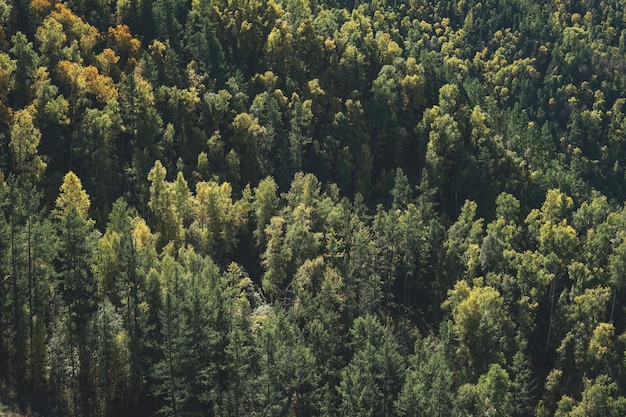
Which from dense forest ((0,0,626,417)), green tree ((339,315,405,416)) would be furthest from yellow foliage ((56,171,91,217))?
green tree ((339,315,405,416))

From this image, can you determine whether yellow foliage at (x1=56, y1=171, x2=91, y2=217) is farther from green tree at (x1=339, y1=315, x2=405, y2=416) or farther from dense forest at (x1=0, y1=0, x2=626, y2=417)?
green tree at (x1=339, y1=315, x2=405, y2=416)

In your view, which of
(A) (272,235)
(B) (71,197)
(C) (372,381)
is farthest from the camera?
(A) (272,235)

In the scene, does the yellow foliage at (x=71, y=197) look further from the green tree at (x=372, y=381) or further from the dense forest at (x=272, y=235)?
the green tree at (x=372, y=381)

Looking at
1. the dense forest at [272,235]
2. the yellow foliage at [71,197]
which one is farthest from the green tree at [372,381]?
the yellow foliage at [71,197]

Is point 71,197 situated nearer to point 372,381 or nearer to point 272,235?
point 272,235

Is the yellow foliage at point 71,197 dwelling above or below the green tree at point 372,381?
above

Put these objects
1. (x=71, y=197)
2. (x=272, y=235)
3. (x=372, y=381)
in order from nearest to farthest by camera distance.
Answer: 1. (x=372, y=381)
2. (x=71, y=197)
3. (x=272, y=235)

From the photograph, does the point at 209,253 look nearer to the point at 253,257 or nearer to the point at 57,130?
the point at 253,257

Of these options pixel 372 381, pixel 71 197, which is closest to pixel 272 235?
pixel 71 197

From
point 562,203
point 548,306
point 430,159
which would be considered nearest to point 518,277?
point 548,306
